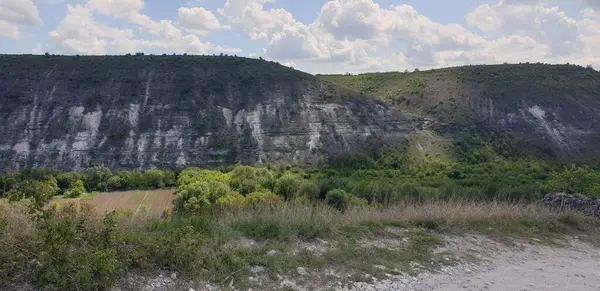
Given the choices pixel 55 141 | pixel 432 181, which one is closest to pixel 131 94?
pixel 55 141

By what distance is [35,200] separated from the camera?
7012 mm

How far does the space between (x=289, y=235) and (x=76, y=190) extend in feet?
128

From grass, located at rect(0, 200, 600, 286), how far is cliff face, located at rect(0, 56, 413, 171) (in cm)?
4105

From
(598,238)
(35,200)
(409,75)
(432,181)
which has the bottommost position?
(432,181)

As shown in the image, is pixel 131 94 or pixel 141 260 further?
pixel 131 94

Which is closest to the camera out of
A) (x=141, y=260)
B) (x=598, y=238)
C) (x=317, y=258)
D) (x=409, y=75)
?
(x=141, y=260)

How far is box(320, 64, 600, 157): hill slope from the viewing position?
62.9 metres

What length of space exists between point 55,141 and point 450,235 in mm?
51429

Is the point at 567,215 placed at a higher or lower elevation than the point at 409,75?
lower

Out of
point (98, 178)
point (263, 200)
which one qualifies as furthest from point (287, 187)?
point (98, 178)

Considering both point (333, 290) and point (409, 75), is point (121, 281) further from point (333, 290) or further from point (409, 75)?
point (409, 75)

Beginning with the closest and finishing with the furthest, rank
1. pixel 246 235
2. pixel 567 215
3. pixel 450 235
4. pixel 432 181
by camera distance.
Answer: pixel 246 235 < pixel 450 235 < pixel 567 215 < pixel 432 181

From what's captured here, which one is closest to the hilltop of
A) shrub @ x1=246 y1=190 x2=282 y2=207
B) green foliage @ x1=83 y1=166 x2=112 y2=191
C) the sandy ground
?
green foliage @ x1=83 y1=166 x2=112 y2=191

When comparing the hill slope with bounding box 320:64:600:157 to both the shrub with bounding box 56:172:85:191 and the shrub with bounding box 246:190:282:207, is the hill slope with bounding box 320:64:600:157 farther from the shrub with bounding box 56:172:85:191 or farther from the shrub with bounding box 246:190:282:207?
the shrub with bounding box 56:172:85:191
